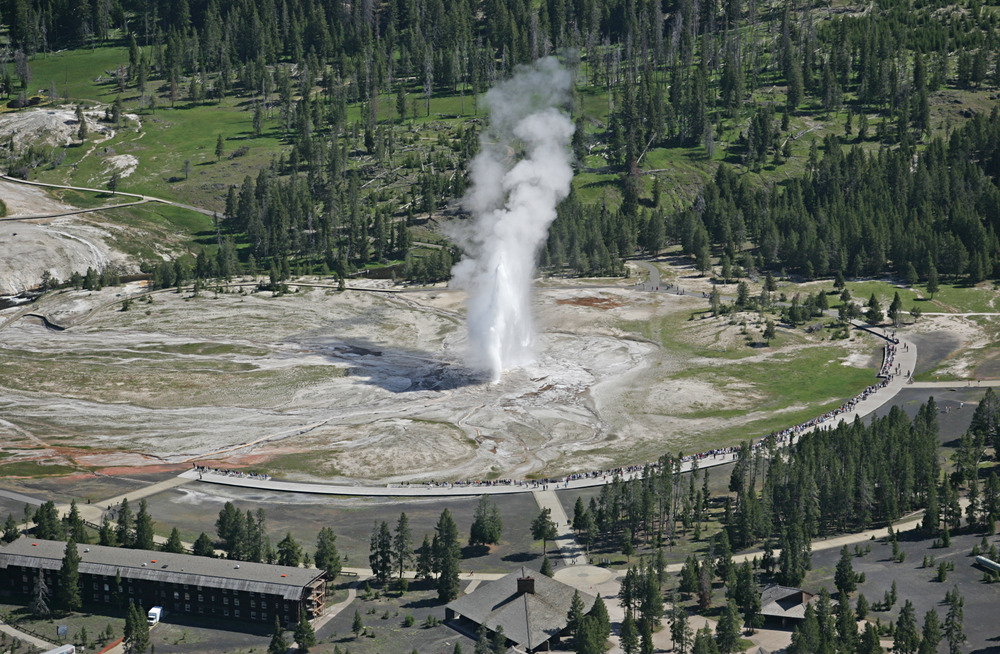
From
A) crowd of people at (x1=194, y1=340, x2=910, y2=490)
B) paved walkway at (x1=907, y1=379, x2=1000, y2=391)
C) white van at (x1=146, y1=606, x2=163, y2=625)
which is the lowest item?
paved walkway at (x1=907, y1=379, x2=1000, y2=391)

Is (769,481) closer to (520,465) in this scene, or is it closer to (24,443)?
(520,465)

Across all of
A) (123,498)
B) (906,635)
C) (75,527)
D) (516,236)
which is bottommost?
(906,635)

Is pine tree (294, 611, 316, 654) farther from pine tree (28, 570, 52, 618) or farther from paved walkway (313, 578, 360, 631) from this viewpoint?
pine tree (28, 570, 52, 618)

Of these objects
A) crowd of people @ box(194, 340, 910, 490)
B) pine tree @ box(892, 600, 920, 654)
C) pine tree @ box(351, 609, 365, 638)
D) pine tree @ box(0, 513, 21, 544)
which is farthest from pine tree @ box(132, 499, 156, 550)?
pine tree @ box(892, 600, 920, 654)

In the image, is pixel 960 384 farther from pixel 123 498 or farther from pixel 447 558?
pixel 123 498

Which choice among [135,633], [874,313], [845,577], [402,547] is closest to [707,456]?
[845,577]

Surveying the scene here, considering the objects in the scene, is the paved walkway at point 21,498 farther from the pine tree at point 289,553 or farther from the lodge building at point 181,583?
the pine tree at point 289,553
